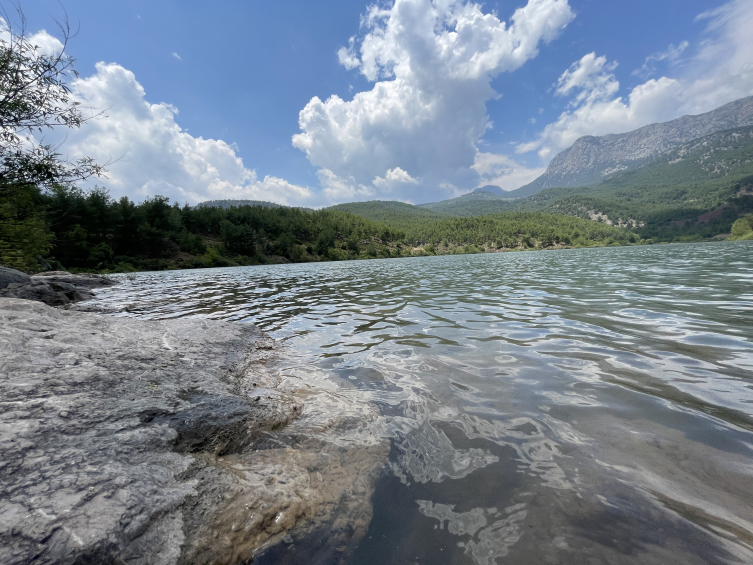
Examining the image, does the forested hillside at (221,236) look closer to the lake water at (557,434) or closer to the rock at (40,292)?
the rock at (40,292)

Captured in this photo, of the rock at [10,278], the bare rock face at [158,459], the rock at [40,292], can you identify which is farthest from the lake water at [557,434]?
the rock at [10,278]

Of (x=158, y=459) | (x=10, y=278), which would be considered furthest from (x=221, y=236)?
(x=158, y=459)

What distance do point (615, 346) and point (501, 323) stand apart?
2.32 metres

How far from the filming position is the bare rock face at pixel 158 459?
1558 millimetres

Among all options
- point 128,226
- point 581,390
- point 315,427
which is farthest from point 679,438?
point 128,226

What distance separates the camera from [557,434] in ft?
9.85

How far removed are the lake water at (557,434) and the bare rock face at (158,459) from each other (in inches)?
11.6

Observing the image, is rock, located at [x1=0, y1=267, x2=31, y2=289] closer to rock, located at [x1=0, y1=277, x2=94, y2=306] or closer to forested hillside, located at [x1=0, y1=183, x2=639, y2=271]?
rock, located at [x1=0, y1=277, x2=94, y2=306]

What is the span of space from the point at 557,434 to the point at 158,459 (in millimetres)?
3522

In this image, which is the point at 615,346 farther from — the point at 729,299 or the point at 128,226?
the point at 128,226

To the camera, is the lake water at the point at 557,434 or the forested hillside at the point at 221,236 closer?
the lake water at the point at 557,434

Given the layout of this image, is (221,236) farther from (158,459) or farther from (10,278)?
(158,459)

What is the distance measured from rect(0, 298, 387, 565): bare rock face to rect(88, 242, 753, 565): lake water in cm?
29

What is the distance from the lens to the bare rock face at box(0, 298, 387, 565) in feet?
5.11
